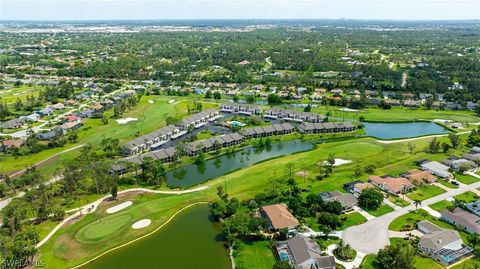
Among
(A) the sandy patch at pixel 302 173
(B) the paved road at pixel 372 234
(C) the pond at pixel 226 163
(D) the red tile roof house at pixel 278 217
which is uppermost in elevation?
(D) the red tile roof house at pixel 278 217

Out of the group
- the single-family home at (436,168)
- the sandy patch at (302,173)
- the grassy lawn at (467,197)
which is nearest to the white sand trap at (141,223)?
the sandy patch at (302,173)

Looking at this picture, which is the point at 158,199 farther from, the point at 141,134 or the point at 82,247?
the point at 141,134

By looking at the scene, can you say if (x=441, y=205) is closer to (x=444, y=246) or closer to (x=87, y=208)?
(x=444, y=246)

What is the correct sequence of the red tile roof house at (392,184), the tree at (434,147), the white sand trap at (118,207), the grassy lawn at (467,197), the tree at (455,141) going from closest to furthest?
the white sand trap at (118,207) → the grassy lawn at (467,197) → the red tile roof house at (392,184) → the tree at (434,147) → the tree at (455,141)

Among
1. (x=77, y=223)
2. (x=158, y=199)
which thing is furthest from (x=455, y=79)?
(x=77, y=223)

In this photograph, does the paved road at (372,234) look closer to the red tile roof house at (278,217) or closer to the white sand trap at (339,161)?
the red tile roof house at (278,217)

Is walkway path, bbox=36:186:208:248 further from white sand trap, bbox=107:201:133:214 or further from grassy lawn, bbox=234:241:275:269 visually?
grassy lawn, bbox=234:241:275:269

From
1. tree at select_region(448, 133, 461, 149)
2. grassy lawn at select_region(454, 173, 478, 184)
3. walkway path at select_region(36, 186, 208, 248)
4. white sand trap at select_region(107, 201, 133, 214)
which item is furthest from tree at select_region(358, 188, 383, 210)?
white sand trap at select_region(107, 201, 133, 214)
